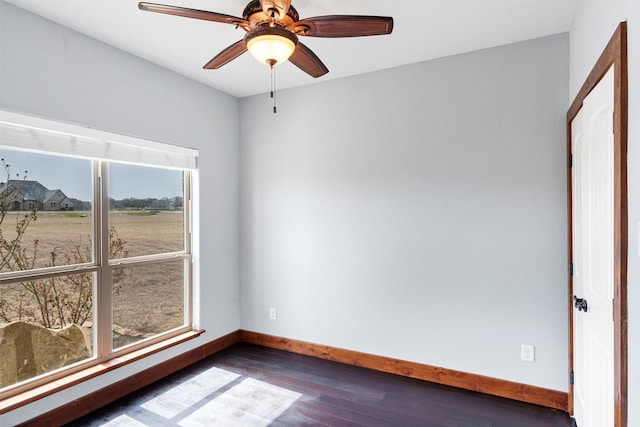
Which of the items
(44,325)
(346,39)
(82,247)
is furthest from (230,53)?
(44,325)

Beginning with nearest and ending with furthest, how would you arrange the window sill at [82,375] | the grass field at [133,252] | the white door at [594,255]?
the white door at [594,255] < the window sill at [82,375] < the grass field at [133,252]

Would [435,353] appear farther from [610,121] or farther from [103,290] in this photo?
[103,290]

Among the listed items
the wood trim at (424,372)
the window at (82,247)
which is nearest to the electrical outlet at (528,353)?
the wood trim at (424,372)

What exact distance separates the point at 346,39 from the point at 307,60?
675 mm

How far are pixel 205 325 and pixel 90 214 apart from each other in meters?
1.50

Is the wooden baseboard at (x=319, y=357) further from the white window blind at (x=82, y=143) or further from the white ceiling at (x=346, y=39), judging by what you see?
the white ceiling at (x=346, y=39)

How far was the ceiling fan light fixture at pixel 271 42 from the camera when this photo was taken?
5.16 ft

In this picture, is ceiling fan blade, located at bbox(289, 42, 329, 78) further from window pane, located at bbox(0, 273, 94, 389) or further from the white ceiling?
window pane, located at bbox(0, 273, 94, 389)

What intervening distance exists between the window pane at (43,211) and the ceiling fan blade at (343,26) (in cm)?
192

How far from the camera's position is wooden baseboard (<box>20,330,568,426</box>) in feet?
7.91

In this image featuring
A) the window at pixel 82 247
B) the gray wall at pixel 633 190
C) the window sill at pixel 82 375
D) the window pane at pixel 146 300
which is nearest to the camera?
the gray wall at pixel 633 190

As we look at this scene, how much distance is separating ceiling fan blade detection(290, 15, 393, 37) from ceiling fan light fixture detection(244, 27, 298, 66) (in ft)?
0.38

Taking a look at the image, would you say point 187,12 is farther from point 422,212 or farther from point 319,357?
point 319,357

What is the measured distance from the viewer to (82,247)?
8.41 feet
